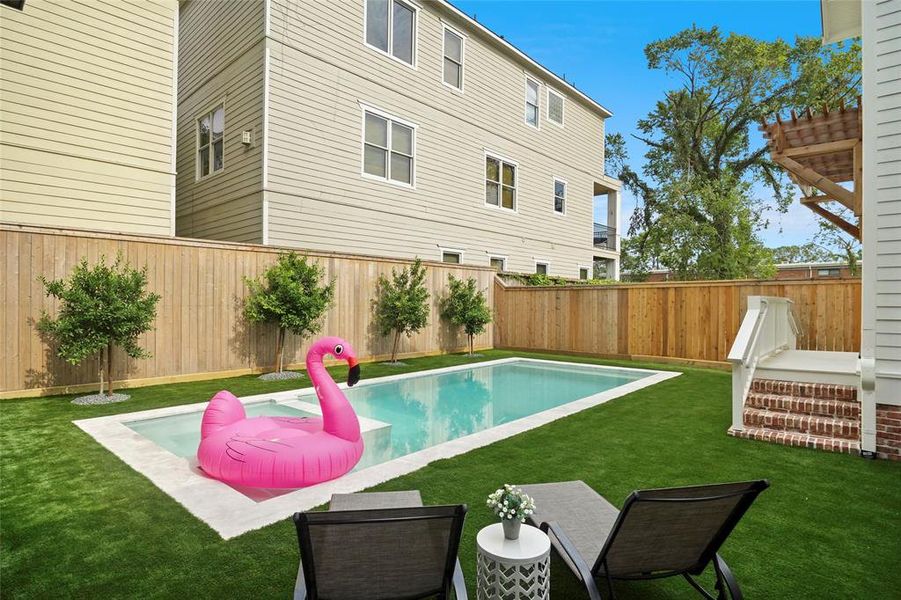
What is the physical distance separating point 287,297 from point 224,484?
510 cm

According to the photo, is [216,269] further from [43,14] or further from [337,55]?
[337,55]

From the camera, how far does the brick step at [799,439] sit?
498 cm

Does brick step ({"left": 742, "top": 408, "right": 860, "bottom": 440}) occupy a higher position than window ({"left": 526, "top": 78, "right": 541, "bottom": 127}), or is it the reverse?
window ({"left": 526, "top": 78, "right": 541, "bottom": 127})

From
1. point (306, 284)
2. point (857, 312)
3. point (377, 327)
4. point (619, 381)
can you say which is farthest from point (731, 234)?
point (306, 284)

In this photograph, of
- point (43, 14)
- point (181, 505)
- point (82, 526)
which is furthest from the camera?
point (43, 14)

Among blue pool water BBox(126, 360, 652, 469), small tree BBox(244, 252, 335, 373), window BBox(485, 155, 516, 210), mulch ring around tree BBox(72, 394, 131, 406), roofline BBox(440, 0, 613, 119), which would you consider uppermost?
roofline BBox(440, 0, 613, 119)

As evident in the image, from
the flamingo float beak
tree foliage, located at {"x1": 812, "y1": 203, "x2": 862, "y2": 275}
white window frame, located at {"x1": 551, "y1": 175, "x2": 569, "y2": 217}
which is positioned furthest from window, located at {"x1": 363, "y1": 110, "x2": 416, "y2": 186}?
tree foliage, located at {"x1": 812, "y1": 203, "x2": 862, "y2": 275}

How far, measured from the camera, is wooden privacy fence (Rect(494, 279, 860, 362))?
8.99m

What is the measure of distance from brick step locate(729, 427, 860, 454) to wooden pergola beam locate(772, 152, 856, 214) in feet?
12.2

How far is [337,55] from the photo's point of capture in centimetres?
1141

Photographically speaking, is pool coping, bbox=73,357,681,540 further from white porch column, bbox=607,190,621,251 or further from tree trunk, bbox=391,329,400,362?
white porch column, bbox=607,190,621,251

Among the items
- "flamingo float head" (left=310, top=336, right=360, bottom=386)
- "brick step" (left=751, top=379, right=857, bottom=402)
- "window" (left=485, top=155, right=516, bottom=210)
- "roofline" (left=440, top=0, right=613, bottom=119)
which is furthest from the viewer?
"window" (left=485, top=155, right=516, bottom=210)

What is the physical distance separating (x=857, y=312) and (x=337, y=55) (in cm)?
1189

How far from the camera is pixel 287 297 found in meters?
8.69
